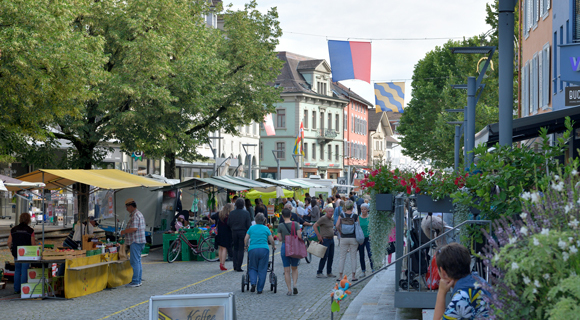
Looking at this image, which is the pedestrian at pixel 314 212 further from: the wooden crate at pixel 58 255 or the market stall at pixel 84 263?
the wooden crate at pixel 58 255

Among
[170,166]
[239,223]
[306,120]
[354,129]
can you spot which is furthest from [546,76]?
[354,129]

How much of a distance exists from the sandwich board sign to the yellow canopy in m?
9.62

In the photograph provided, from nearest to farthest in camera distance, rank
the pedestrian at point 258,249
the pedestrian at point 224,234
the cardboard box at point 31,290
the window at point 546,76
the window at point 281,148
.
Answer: the cardboard box at point 31,290
the pedestrian at point 258,249
the pedestrian at point 224,234
the window at point 546,76
the window at point 281,148

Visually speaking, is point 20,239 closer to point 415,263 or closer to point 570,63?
point 415,263

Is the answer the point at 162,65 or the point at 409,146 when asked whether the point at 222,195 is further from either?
the point at 409,146

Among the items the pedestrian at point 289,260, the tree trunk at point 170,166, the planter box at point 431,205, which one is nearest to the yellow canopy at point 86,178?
the pedestrian at point 289,260

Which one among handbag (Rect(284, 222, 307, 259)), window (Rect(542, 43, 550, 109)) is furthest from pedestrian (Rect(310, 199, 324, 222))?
handbag (Rect(284, 222, 307, 259))

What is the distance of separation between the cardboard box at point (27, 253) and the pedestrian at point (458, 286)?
9.76 meters

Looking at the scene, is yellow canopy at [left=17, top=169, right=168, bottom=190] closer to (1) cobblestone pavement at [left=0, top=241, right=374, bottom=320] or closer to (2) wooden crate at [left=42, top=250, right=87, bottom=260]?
(2) wooden crate at [left=42, top=250, right=87, bottom=260]

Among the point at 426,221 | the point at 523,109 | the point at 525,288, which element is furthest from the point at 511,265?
the point at 523,109

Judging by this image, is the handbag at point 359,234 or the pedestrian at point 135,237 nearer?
the pedestrian at point 135,237

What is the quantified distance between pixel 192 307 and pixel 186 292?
794cm

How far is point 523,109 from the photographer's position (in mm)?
28062

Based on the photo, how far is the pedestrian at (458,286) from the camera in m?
4.74
